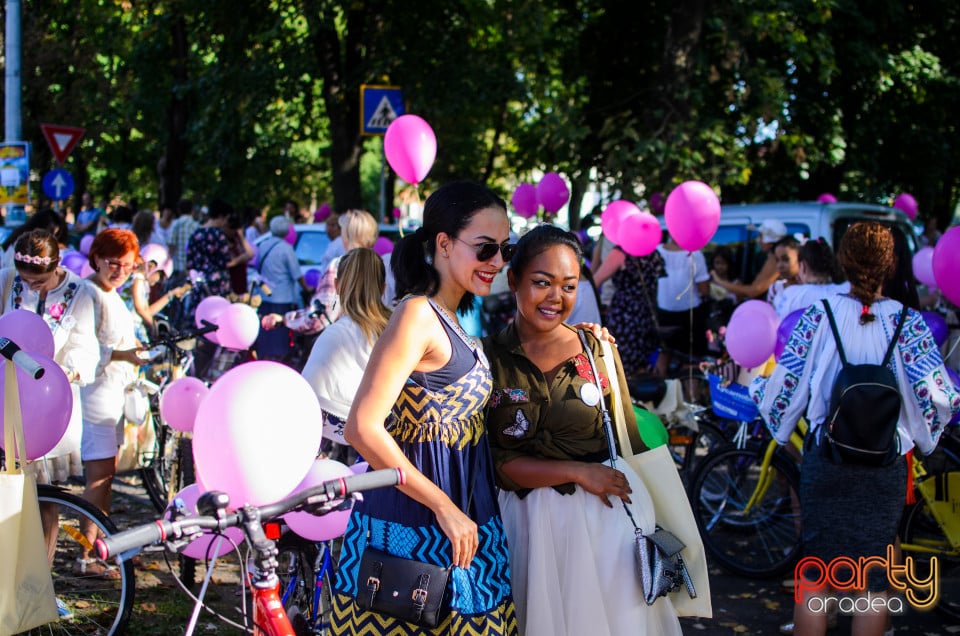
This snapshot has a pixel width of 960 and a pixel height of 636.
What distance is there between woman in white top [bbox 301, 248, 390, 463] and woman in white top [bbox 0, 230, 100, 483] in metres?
1.22

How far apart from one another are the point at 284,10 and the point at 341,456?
11.0 meters

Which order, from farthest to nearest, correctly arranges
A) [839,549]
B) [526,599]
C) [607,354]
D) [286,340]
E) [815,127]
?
1. [815,127]
2. [286,340]
3. [839,549]
4. [607,354]
5. [526,599]

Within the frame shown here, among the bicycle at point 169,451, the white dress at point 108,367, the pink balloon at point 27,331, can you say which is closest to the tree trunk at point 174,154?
the bicycle at point 169,451

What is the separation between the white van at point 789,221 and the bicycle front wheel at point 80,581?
628cm

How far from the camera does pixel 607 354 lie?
3.35 meters

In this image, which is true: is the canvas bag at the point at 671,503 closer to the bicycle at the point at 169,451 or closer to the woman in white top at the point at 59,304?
the woman in white top at the point at 59,304

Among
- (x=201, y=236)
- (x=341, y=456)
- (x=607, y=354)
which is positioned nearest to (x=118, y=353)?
(x=341, y=456)

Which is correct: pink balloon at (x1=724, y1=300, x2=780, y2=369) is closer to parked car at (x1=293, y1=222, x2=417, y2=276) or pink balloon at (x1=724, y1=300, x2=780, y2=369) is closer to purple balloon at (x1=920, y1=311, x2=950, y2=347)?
purple balloon at (x1=920, y1=311, x2=950, y2=347)

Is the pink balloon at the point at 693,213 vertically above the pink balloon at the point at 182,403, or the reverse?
the pink balloon at the point at 693,213

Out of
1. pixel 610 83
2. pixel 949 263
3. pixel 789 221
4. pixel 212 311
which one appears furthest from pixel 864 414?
pixel 610 83

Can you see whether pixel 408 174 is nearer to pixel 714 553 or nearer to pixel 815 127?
pixel 714 553

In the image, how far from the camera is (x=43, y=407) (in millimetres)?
3791

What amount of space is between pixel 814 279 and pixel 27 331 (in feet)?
14.3

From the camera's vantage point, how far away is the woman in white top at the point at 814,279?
599 centimetres
